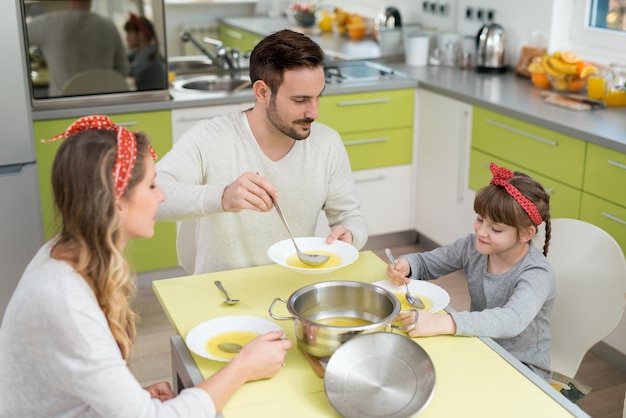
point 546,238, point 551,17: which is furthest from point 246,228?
point 551,17

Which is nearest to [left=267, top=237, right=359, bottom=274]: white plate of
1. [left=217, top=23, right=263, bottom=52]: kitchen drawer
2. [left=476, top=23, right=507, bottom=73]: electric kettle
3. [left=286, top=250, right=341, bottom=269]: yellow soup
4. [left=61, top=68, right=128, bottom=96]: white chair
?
[left=286, top=250, right=341, bottom=269]: yellow soup

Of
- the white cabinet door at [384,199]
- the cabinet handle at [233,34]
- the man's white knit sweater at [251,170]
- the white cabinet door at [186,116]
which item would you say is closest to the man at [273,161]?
the man's white knit sweater at [251,170]

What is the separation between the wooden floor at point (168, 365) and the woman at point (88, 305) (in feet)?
3.48

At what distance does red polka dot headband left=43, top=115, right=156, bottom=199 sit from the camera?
1349mm

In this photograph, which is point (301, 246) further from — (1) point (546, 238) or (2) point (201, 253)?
(1) point (546, 238)

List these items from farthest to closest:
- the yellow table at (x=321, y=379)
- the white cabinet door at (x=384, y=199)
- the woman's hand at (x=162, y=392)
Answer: the white cabinet door at (x=384, y=199)
the woman's hand at (x=162, y=392)
the yellow table at (x=321, y=379)

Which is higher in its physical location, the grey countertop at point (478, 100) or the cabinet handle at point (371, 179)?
the grey countertop at point (478, 100)

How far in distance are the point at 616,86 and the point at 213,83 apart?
1.80 meters

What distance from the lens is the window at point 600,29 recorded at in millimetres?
3547

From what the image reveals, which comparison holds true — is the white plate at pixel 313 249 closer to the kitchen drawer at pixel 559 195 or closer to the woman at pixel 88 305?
the woman at pixel 88 305

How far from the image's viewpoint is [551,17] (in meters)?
3.73

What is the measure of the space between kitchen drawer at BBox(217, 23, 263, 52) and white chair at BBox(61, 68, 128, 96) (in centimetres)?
128

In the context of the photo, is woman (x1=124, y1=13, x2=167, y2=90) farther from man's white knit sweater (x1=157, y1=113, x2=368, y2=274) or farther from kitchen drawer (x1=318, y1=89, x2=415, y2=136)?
man's white knit sweater (x1=157, y1=113, x2=368, y2=274)

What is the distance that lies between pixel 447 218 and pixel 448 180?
0.19 metres
